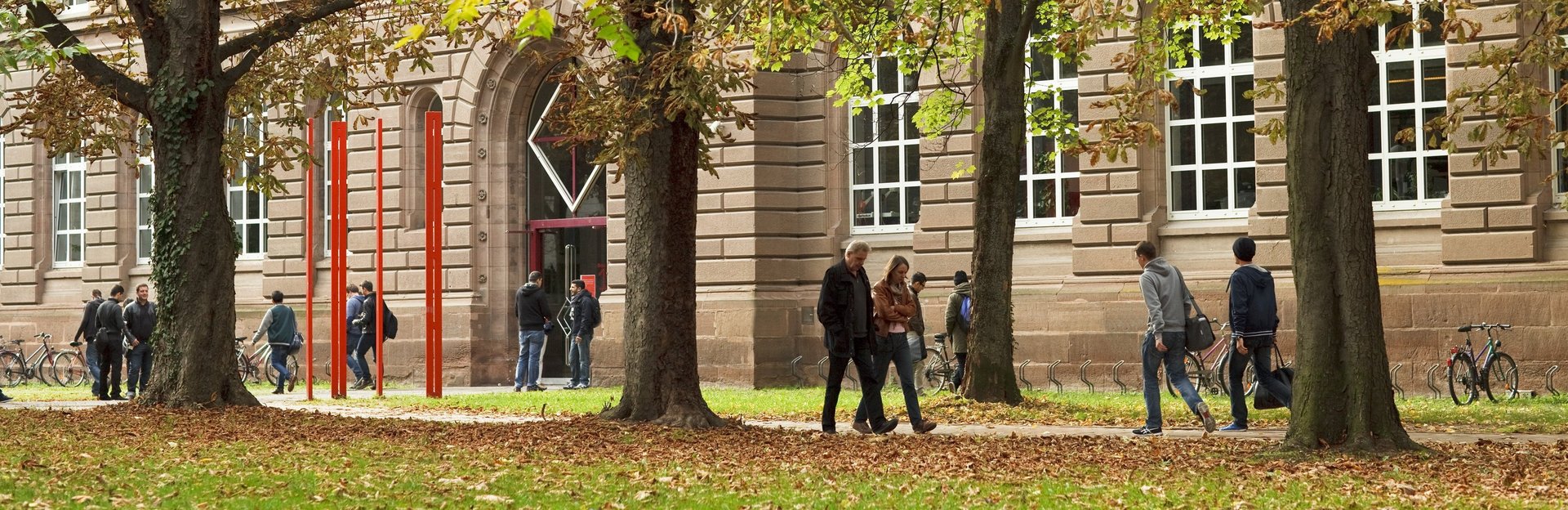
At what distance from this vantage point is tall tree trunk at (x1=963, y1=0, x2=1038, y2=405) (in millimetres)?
17906

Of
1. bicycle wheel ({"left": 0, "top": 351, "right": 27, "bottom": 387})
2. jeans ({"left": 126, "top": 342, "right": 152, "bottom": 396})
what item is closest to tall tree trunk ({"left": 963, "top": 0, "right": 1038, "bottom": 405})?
jeans ({"left": 126, "top": 342, "right": 152, "bottom": 396})

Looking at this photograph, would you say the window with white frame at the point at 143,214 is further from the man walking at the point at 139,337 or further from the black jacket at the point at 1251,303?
the black jacket at the point at 1251,303

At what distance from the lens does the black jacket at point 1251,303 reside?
48.8 feet

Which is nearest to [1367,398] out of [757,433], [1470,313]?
[757,433]

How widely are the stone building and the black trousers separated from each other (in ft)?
8.84

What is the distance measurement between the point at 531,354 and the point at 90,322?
229 inches

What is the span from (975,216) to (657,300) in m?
4.41

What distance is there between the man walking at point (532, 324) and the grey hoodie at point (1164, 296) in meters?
11.9

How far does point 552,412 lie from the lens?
1911 cm

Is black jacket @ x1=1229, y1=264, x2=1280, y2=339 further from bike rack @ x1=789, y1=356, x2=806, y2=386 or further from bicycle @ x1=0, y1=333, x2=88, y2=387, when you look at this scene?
bicycle @ x1=0, y1=333, x2=88, y2=387

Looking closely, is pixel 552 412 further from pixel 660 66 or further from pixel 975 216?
pixel 660 66

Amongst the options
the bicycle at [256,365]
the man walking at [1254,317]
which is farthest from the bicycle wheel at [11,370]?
the man walking at [1254,317]

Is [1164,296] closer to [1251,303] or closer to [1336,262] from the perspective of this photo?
[1251,303]

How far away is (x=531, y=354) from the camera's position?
25.2 m
